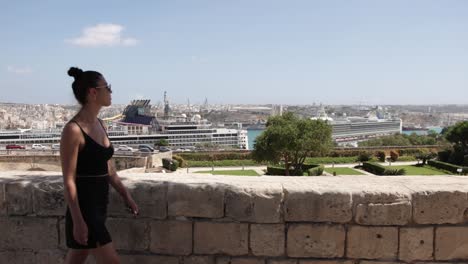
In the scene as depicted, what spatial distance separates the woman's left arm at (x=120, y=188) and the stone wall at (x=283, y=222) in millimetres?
201

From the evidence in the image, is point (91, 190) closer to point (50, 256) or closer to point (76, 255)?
point (76, 255)

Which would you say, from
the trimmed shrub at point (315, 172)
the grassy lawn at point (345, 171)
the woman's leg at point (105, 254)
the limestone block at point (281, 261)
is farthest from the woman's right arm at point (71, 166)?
the grassy lawn at point (345, 171)

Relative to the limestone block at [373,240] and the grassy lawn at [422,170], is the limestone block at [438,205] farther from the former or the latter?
the grassy lawn at [422,170]

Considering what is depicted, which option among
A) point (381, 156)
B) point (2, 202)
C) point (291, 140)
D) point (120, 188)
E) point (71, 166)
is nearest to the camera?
point (71, 166)

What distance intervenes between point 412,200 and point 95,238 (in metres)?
2.21

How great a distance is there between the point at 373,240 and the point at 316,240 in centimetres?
42

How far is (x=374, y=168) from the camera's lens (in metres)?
30.0

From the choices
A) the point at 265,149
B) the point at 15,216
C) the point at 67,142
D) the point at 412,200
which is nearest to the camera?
the point at 67,142

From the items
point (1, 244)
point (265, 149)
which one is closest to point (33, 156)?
point (265, 149)

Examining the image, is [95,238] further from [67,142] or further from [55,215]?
[55,215]

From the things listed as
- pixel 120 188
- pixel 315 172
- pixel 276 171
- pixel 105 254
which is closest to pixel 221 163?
pixel 276 171

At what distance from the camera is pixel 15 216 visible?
3318mm

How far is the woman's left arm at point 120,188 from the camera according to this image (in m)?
2.90

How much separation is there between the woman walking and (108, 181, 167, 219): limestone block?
525mm
